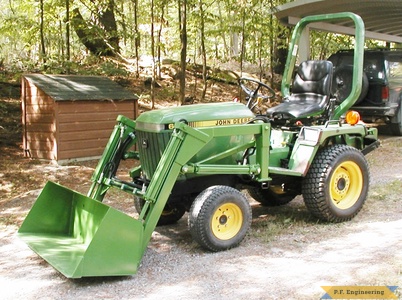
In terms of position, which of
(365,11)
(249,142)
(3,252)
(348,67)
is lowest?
(3,252)

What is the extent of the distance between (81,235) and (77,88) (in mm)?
4826

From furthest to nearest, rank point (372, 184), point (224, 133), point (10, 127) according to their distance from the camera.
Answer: point (10, 127)
point (372, 184)
point (224, 133)

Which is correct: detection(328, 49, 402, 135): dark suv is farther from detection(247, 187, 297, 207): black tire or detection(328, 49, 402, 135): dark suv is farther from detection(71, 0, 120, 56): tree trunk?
detection(71, 0, 120, 56): tree trunk

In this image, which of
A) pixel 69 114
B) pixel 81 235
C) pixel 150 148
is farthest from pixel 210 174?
pixel 69 114

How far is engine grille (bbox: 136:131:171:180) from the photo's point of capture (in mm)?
4496

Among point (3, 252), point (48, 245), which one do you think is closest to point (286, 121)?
point (48, 245)

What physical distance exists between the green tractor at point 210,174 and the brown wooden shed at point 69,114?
378 cm

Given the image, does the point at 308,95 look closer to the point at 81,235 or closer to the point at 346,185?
the point at 346,185

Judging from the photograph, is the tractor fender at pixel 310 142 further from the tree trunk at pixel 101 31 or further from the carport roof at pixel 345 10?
the tree trunk at pixel 101 31

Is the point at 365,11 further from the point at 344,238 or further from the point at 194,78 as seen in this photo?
the point at 344,238

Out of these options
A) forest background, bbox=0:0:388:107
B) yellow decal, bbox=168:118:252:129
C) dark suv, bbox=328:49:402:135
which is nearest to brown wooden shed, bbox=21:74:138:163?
forest background, bbox=0:0:388:107

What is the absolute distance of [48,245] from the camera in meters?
4.29

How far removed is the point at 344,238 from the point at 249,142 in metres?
1.25

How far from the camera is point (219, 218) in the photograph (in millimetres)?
4441
